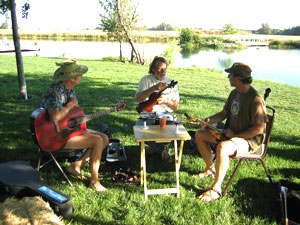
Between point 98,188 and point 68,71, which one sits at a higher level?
point 68,71

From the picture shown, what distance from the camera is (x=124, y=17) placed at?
2017 centimetres

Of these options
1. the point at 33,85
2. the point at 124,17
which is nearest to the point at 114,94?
the point at 33,85

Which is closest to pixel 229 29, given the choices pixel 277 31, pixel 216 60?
pixel 277 31

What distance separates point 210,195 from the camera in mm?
2838

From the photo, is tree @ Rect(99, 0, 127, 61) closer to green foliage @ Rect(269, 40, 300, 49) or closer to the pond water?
the pond water

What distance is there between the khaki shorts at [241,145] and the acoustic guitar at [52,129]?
5.95 ft

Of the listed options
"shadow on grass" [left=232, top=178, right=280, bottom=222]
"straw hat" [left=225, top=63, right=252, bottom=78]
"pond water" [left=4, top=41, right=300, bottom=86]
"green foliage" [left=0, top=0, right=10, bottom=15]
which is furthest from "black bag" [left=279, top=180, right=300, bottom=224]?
"pond water" [left=4, top=41, right=300, bottom=86]

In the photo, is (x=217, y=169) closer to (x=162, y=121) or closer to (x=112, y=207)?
(x=162, y=121)

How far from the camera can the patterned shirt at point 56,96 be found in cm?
274

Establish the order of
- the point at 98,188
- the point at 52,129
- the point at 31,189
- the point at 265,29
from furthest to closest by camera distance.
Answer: the point at 265,29 < the point at 98,188 < the point at 52,129 < the point at 31,189

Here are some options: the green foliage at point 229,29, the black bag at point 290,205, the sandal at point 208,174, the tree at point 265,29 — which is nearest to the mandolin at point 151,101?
the sandal at point 208,174

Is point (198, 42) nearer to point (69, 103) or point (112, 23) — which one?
point (112, 23)

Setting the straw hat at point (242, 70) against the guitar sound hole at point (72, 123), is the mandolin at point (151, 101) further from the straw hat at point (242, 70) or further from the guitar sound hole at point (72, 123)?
the guitar sound hole at point (72, 123)

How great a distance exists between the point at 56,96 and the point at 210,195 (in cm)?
205
